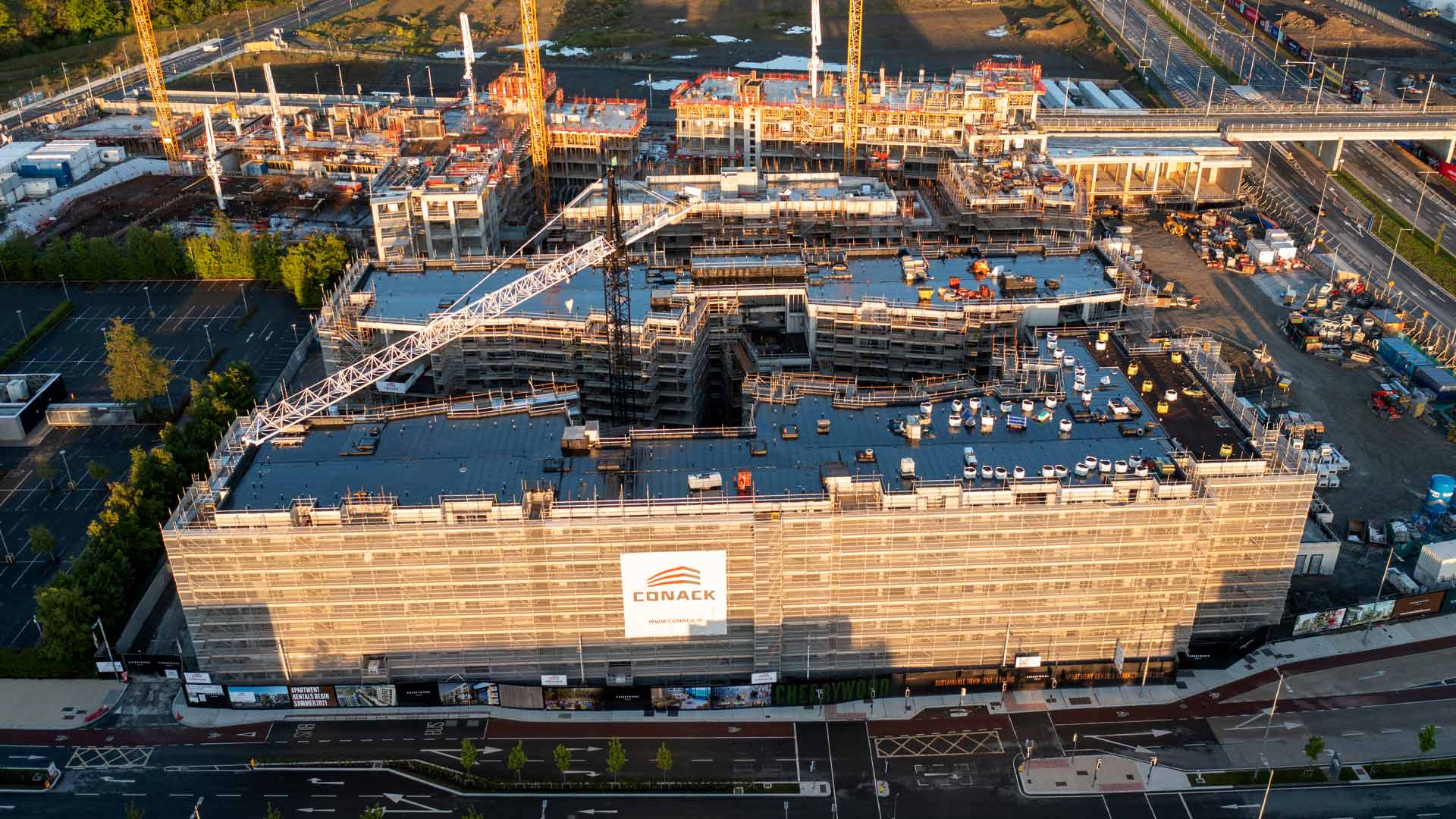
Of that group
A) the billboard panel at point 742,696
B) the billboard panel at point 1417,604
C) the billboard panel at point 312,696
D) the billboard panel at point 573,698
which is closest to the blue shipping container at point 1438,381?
the billboard panel at point 1417,604

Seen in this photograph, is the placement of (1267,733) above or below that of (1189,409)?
below

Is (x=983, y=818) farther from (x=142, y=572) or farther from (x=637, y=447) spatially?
(x=142, y=572)

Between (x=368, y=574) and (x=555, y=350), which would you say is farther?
(x=555, y=350)

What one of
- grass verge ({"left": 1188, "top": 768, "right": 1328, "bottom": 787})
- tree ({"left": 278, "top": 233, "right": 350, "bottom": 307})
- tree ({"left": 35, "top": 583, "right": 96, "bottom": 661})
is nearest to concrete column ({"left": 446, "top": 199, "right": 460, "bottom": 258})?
tree ({"left": 278, "top": 233, "right": 350, "bottom": 307})

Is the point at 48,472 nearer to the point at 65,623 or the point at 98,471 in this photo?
the point at 98,471

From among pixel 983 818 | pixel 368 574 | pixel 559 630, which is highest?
pixel 368 574

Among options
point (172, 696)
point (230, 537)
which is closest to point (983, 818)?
point (230, 537)

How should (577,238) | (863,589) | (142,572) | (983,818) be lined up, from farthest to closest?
(577,238) < (142,572) < (863,589) < (983,818)
